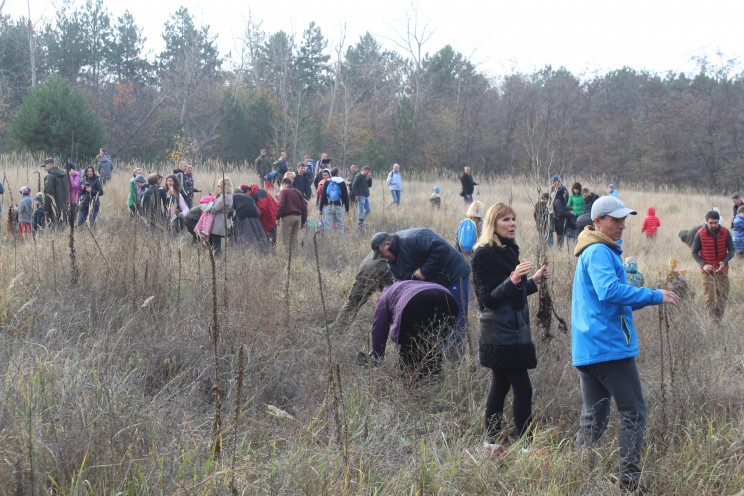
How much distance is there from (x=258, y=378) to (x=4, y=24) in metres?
41.7

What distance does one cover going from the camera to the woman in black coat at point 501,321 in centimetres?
400

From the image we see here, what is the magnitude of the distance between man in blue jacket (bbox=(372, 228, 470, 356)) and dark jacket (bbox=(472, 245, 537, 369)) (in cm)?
179

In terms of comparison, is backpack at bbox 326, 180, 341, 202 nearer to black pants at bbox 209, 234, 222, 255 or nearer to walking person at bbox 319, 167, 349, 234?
walking person at bbox 319, 167, 349, 234

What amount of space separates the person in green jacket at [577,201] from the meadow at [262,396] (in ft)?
19.4

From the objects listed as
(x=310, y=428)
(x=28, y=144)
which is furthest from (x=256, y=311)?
(x=28, y=144)

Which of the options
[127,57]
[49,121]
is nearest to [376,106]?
[127,57]

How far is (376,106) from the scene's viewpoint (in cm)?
4191

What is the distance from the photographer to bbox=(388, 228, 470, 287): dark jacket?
19.5 ft

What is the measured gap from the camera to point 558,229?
13602 millimetres

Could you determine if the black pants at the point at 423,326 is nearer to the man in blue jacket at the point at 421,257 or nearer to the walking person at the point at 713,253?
the man in blue jacket at the point at 421,257

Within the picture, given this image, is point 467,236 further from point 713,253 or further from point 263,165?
point 263,165

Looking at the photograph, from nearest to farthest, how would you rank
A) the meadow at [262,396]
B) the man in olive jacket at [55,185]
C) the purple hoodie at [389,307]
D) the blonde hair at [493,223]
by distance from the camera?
the meadow at [262,396] < the blonde hair at [493,223] < the purple hoodie at [389,307] < the man in olive jacket at [55,185]

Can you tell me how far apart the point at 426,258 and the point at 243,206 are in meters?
4.60

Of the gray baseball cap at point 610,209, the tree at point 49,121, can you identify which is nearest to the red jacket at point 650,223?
the gray baseball cap at point 610,209
